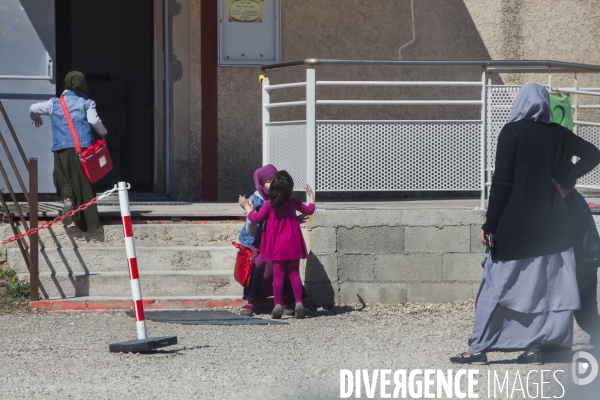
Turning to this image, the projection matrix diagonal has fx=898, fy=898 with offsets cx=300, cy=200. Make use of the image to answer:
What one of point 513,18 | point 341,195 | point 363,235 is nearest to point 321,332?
point 363,235

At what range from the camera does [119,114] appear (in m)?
11.7

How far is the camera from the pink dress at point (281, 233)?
683 cm

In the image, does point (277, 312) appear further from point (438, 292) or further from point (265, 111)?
point (265, 111)

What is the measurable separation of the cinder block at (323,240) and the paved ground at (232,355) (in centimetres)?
50

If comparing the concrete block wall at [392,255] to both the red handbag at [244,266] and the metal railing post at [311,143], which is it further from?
the red handbag at [244,266]

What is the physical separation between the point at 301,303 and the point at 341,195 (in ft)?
9.41

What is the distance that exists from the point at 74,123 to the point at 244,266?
1.86m

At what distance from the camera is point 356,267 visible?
7.36 m

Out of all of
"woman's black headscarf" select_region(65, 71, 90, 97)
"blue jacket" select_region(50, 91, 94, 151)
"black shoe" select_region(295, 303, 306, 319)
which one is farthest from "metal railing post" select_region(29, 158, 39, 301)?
"black shoe" select_region(295, 303, 306, 319)

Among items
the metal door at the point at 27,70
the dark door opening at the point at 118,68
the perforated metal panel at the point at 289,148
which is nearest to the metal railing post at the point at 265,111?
the perforated metal panel at the point at 289,148

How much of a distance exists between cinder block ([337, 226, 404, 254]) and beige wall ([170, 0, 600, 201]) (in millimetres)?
2642

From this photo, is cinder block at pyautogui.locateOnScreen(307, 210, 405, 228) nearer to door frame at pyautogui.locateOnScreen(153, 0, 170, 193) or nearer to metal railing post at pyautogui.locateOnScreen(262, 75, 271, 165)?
metal railing post at pyautogui.locateOnScreen(262, 75, 271, 165)

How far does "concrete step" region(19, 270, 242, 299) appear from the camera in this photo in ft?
23.8

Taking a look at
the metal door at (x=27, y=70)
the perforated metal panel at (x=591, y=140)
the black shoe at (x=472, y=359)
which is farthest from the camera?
the metal door at (x=27, y=70)
